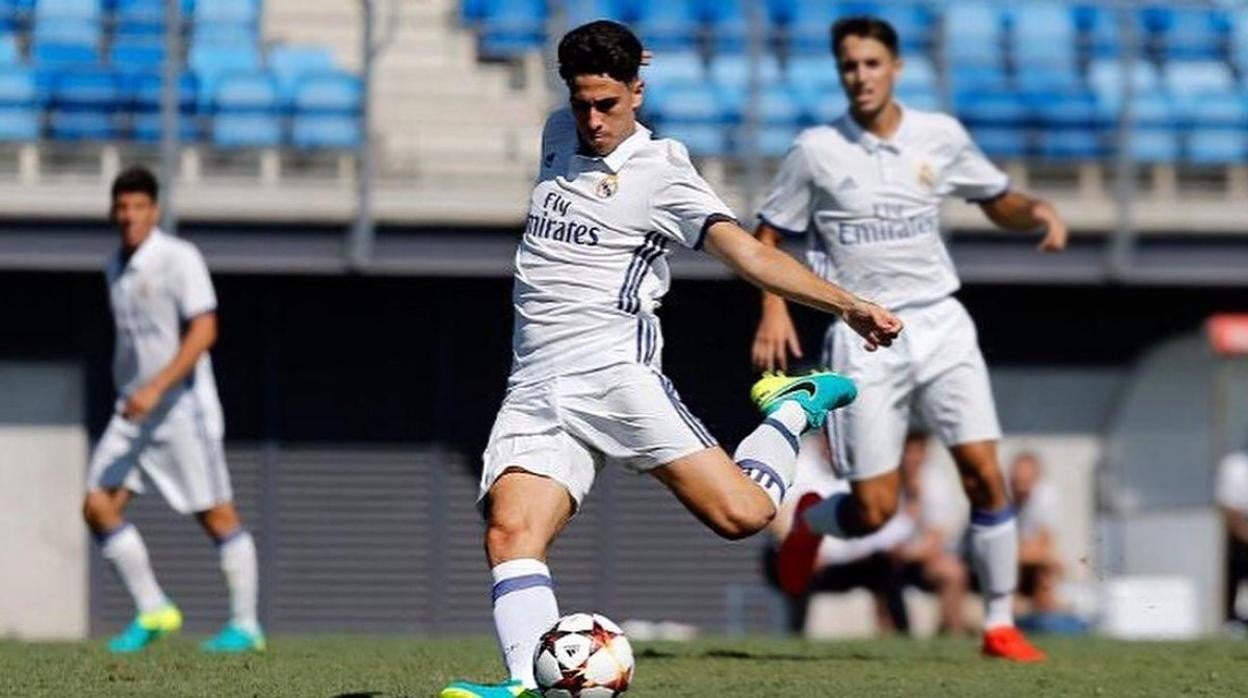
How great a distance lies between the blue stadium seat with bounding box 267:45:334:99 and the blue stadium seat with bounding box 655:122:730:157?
2.59 metres

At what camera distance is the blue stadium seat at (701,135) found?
65.1 feet

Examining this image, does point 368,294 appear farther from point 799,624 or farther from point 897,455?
point 897,455

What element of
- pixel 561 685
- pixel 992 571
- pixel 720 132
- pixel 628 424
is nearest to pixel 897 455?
pixel 992 571

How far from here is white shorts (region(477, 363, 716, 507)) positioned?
27.9 ft

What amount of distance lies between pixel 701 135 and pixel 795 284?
38.3 feet

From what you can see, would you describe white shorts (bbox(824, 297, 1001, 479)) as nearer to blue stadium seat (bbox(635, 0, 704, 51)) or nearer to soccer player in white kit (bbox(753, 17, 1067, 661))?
soccer player in white kit (bbox(753, 17, 1067, 661))

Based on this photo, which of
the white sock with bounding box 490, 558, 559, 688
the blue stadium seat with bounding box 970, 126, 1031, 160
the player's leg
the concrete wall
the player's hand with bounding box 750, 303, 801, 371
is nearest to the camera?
the white sock with bounding box 490, 558, 559, 688

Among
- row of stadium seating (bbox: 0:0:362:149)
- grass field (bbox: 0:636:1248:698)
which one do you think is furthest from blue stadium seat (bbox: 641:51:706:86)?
grass field (bbox: 0:636:1248:698)

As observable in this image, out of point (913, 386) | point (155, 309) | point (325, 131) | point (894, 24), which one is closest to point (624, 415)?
point (913, 386)

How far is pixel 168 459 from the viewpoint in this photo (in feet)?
42.5

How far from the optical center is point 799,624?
2075cm

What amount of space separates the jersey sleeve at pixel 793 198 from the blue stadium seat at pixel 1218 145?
10229mm

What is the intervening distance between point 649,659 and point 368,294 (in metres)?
10.0

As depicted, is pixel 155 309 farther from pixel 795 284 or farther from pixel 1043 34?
pixel 1043 34
